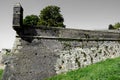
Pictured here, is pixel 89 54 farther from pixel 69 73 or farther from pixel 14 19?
pixel 14 19

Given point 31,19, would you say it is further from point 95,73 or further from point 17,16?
point 95,73

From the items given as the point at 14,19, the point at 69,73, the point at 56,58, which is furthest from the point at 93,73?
the point at 14,19

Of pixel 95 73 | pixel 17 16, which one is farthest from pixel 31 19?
pixel 95 73

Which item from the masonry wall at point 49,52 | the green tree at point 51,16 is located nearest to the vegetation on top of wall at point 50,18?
the green tree at point 51,16

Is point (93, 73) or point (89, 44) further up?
point (89, 44)

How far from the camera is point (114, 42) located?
17.6m

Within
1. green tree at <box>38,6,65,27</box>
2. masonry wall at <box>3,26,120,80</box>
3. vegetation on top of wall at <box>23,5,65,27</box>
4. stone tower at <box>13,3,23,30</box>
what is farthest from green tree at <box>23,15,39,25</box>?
stone tower at <box>13,3,23,30</box>

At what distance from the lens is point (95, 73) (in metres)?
13.5

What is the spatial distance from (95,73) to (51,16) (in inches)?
1037

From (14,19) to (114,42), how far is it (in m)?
7.50

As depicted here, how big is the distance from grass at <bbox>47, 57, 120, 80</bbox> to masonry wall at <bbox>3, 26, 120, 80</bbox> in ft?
2.50


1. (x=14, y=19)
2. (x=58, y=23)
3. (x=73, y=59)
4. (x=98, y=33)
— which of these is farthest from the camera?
(x=58, y=23)

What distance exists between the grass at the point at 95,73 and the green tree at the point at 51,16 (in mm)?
23151

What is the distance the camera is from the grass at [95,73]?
42.4 ft
